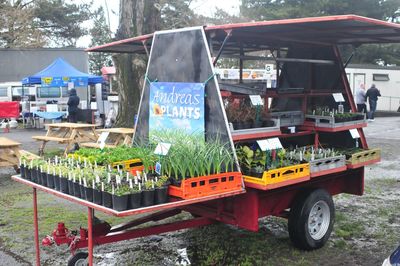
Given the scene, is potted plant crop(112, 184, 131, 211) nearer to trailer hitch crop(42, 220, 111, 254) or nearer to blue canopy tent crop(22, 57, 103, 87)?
trailer hitch crop(42, 220, 111, 254)

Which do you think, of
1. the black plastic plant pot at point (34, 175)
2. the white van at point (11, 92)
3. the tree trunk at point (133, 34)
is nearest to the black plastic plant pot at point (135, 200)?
the black plastic plant pot at point (34, 175)

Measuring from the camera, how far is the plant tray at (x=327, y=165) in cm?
504

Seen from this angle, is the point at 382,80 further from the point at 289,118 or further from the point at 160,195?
the point at 160,195

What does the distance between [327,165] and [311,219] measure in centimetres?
63

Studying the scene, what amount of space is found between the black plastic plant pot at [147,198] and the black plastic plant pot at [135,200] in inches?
2.1

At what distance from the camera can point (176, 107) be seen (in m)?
5.04

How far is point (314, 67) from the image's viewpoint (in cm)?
700

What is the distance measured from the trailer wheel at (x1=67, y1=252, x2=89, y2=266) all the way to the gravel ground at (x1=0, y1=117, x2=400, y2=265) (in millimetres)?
642

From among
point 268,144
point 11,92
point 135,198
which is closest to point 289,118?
point 268,144

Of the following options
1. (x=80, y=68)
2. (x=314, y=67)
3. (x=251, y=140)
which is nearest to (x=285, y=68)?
(x=314, y=67)

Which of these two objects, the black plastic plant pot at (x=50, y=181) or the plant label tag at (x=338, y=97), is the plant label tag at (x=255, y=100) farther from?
the black plastic plant pot at (x=50, y=181)

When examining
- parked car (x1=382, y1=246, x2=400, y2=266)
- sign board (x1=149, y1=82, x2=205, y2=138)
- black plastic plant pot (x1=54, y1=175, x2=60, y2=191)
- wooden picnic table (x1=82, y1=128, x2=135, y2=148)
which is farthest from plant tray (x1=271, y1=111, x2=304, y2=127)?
wooden picnic table (x1=82, y1=128, x2=135, y2=148)

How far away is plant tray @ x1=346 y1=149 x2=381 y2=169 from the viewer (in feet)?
18.3

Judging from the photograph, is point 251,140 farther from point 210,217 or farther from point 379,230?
point 379,230
